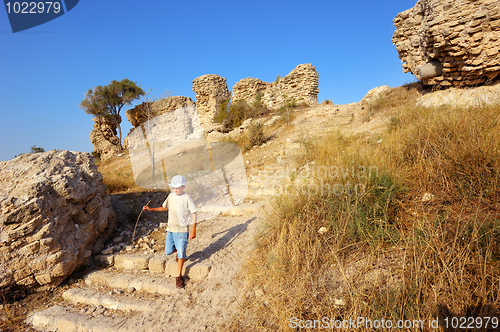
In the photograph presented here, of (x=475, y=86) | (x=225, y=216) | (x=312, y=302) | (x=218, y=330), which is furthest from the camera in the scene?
(x=475, y=86)

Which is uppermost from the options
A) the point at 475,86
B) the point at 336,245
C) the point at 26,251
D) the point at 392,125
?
the point at 475,86

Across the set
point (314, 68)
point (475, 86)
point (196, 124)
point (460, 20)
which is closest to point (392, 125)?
point (475, 86)

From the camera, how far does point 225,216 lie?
509cm

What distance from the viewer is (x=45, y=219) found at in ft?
10.9

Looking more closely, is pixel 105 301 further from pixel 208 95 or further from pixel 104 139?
pixel 104 139

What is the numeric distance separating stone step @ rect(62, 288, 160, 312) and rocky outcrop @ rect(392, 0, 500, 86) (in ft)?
27.6

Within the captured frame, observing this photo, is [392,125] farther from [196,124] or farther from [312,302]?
[196,124]

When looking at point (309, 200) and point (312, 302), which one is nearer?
point (312, 302)

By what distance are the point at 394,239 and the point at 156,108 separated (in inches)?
775

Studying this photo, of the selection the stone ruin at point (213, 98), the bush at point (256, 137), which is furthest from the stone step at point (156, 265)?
the stone ruin at point (213, 98)

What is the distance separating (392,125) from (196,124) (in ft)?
56.2

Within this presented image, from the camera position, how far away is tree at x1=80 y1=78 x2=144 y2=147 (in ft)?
66.9

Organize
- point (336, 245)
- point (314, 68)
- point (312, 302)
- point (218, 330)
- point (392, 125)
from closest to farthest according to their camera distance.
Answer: point (312, 302) → point (218, 330) → point (336, 245) → point (392, 125) → point (314, 68)

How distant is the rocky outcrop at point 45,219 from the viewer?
10.4 feet
